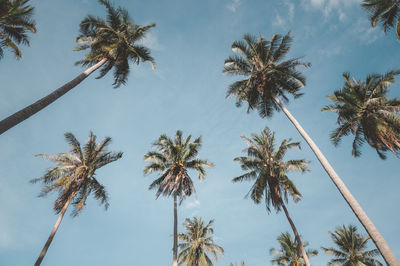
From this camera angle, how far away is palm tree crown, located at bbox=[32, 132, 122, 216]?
16.0 metres

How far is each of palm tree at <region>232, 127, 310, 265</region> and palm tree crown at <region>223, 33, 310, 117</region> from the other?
14.3 feet

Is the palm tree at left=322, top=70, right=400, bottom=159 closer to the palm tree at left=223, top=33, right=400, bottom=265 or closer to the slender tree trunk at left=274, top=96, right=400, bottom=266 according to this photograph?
the palm tree at left=223, top=33, right=400, bottom=265

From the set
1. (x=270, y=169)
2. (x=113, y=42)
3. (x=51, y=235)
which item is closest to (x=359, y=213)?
(x=270, y=169)

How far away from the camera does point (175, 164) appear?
19297mm

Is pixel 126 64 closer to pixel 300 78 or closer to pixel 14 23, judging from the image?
pixel 14 23

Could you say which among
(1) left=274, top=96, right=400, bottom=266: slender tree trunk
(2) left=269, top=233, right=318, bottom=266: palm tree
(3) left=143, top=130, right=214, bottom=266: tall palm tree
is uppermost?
(3) left=143, top=130, right=214, bottom=266: tall palm tree

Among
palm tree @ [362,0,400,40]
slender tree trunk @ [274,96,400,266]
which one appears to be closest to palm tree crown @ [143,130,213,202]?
slender tree trunk @ [274,96,400,266]

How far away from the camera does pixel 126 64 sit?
14.5 metres

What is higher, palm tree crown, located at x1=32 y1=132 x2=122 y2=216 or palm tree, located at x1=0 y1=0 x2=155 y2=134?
palm tree, located at x1=0 y1=0 x2=155 y2=134

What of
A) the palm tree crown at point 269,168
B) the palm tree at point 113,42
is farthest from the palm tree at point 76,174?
the palm tree crown at point 269,168

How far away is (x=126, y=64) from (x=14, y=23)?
670 centimetres

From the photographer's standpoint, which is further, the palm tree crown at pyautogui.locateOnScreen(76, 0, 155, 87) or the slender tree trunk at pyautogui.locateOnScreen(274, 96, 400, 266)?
the palm tree crown at pyautogui.locateOnScreen(76, 0, 155, 87)

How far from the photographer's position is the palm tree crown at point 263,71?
15.1m

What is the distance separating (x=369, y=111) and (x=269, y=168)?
30.9 ft
